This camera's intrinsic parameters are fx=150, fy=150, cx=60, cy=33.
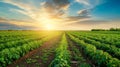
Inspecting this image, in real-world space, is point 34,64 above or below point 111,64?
below

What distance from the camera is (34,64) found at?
11.3m

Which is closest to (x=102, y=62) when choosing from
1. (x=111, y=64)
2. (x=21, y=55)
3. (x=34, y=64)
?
(x=111, y=64)

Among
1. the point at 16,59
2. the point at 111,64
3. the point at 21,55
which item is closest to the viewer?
the point at 111,64

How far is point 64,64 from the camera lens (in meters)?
8.55

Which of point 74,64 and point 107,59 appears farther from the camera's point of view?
point 74,64

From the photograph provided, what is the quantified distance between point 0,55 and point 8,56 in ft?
1.97

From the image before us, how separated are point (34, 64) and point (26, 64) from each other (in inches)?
24.8

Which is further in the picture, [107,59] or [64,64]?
[107,59]

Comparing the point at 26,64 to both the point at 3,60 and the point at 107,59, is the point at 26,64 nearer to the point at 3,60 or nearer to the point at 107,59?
the point at 3,60

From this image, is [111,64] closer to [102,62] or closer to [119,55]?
[102,62]

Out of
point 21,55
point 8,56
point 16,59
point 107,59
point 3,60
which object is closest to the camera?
point 107,59

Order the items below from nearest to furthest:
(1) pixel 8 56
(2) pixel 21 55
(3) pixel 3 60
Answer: (3) pixel 3 60, (1) pixel 8 56, (2) pixel 21 55

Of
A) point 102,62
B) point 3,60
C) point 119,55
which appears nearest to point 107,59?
point 102,62

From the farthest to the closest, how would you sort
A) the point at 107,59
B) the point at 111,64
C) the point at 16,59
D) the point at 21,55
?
1. the point at 21,55
2. the point at 16,59
3. the point at 107,59
4. the point at 111,64
